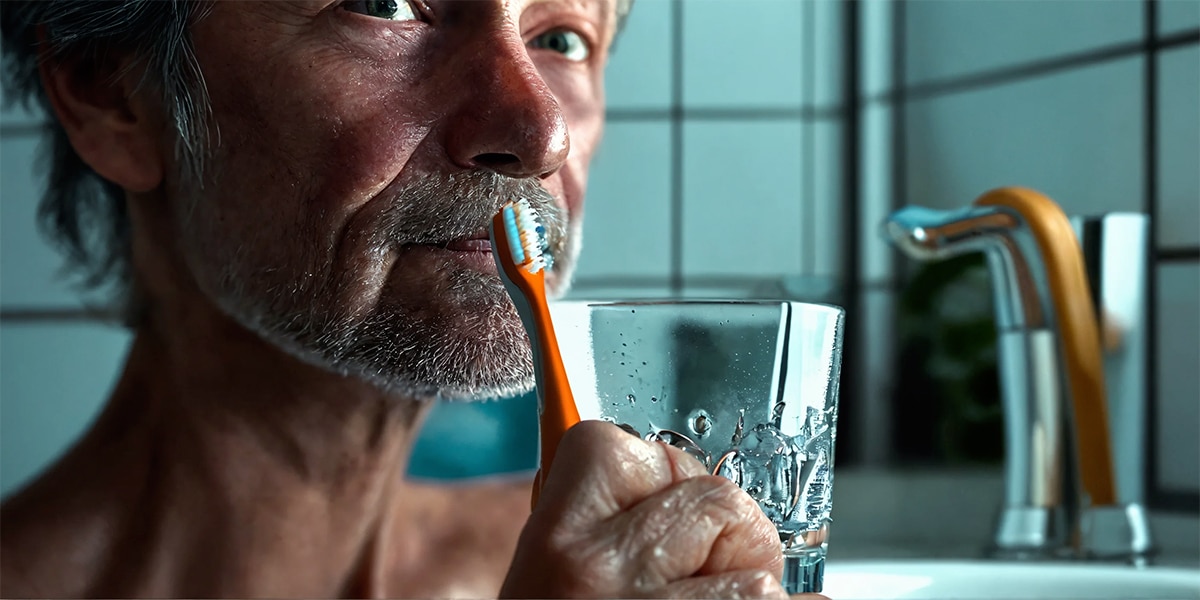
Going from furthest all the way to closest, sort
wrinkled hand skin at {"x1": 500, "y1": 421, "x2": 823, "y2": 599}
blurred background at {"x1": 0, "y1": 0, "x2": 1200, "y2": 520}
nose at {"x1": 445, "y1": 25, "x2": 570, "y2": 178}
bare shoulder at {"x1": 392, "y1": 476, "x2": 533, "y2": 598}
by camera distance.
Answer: blurred background at {"x1": 0, "y1": 0, "x2": 1200, "y2": 520} < bare shoulder at {"x1": 392, "y1": 476, "x2": 533, "y2": 598} < nose at {"x1": 445, "y1": 25, "x2": 570, "y2": 178} < wrinkled hand skin at {"x1": 500, "y1": 421, "x2": 823, "y2": 599}

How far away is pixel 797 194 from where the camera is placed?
1.57 metres

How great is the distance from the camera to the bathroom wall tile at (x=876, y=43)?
4.77 ft

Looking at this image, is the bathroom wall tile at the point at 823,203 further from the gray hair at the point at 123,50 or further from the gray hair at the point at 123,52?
the gray hair at the point at 123,50

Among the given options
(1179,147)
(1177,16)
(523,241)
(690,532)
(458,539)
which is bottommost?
(458,539)

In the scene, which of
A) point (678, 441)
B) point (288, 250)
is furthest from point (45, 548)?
point (678, 441)

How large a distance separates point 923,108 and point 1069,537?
0.72m

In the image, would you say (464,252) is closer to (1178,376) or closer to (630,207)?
(1178,376)

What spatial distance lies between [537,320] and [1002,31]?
3.09 feet

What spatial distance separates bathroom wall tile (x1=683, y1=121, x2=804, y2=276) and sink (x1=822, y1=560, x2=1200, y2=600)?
915mm

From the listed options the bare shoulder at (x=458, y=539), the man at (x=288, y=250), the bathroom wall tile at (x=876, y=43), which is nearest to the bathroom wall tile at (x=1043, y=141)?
the bathroom wall tile at (x=876, y=43)

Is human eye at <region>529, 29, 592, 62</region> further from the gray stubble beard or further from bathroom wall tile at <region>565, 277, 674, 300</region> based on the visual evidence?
bathroom wall tile at <region>565, 277, 674, 300</region>

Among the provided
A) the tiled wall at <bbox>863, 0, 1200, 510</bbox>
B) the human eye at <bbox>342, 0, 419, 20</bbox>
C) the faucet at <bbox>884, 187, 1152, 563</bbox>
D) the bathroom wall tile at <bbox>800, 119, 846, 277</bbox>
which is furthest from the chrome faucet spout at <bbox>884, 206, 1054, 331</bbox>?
the bathroom wall tile at <bbox>800, 119, 846, 277</bbox>

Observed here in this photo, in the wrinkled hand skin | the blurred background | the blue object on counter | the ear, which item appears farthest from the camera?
the blue object on counter

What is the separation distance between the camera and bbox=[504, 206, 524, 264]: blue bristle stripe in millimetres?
429
